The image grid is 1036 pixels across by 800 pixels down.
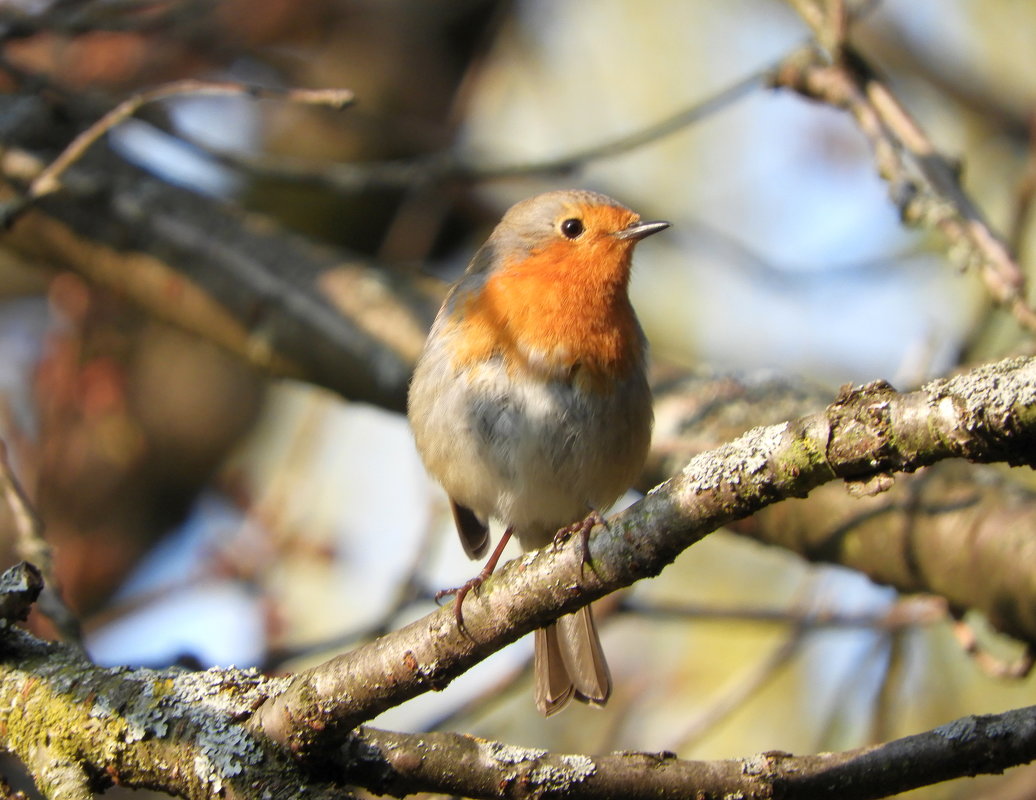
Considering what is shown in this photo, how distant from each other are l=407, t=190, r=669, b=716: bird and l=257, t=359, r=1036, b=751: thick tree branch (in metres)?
1.11

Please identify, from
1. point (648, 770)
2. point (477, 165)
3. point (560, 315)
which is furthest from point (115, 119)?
point (648, 770)

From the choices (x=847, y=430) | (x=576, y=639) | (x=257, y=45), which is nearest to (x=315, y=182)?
(x=576, y=639)

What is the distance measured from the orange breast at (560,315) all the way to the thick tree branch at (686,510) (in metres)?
1.42

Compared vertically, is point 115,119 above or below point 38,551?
above

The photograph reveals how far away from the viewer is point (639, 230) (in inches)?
150

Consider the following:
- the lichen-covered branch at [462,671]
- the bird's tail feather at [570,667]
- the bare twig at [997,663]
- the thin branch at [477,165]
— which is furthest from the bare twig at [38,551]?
the bare twig at [997,663]

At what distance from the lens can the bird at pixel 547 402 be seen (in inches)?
133

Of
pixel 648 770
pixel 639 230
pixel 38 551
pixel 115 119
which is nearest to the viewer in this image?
pixel 648 770

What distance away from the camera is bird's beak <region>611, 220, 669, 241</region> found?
147 inches

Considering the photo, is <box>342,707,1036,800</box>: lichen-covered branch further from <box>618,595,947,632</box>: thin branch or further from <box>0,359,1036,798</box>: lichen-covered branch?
<box>618,595,947,632</box>: thin branch

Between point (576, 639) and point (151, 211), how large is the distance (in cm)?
253

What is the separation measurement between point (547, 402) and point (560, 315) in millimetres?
315

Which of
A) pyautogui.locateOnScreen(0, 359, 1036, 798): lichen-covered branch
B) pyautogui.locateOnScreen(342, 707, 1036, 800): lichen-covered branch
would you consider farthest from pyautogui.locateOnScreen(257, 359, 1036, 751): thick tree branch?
pyautogui.locateOnScreen(342, 707, 1036, 800): lichen-covered branch

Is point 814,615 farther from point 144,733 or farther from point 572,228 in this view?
point 144,733
